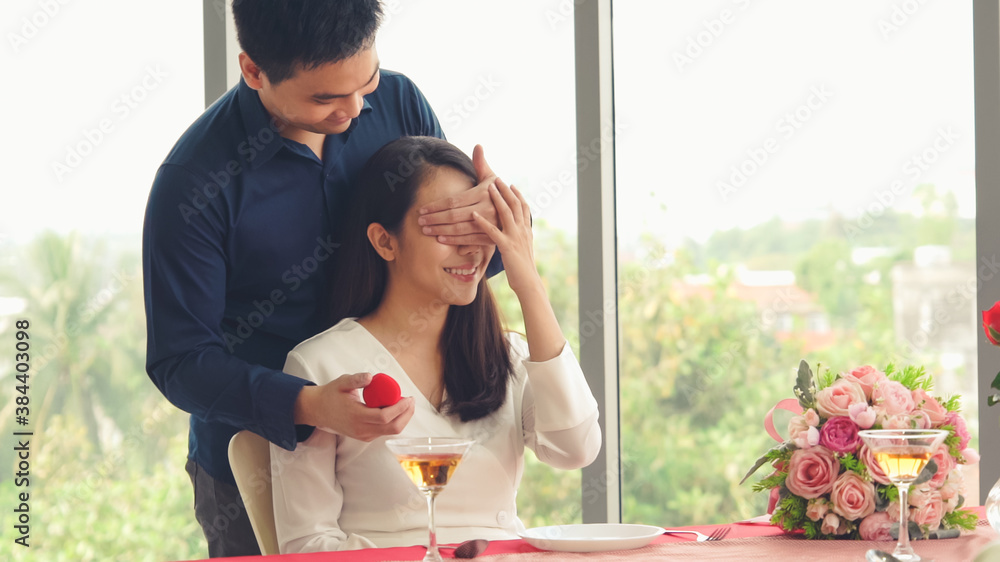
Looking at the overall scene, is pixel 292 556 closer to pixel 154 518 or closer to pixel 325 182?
pixel 325 182

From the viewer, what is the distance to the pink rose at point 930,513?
133cm

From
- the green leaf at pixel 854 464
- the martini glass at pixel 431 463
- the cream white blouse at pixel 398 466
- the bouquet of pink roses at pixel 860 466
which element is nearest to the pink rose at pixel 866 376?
the bouquet of pink roses at pixel 860 466

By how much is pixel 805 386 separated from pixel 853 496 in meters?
0.19

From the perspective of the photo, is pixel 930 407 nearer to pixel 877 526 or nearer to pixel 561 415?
pixel 877 526

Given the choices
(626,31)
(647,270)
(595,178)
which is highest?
(626,31)

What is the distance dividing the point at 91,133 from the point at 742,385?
94.1 inches

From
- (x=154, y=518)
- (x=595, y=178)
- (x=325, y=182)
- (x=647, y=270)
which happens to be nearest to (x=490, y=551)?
(x=325, y=182)

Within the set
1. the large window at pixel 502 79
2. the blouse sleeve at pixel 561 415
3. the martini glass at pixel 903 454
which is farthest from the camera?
the large window at pixel 502 79

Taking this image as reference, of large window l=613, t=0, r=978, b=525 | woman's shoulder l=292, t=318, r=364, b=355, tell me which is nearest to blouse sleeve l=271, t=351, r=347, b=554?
woman's shoulder l=292, t=318, r=364, b=355

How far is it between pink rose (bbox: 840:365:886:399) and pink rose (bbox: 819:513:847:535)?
198 mm

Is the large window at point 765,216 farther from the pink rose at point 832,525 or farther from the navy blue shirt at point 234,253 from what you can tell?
the pink rose at point 832,525

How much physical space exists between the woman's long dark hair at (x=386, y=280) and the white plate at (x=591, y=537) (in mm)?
364

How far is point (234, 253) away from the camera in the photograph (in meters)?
1.79

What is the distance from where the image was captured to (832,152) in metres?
2.99
